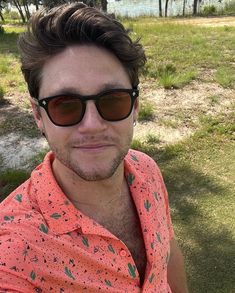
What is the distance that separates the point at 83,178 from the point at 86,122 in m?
0.19

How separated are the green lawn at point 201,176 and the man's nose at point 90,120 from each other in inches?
55.3

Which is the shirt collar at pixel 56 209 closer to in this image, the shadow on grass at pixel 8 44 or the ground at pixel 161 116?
the ground at pixel 161 116

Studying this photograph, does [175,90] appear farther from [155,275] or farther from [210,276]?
[155,275]

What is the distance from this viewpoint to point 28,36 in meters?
1.59

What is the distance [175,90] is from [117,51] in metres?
4.47

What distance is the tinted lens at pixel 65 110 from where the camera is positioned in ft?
4.72

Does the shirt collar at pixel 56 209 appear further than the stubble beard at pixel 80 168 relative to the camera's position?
No

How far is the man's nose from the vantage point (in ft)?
4.76

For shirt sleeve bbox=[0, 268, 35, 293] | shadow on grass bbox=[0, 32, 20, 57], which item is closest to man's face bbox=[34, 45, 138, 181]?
shirt sleeve bbox=[0, 268, 35, 293]

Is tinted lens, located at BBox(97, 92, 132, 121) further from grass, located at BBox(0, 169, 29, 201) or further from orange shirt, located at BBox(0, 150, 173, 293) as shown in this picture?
grass, located at BBox(0, 169, 29, 201)

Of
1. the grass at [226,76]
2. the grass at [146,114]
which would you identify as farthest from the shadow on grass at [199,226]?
the grass at [226,76]

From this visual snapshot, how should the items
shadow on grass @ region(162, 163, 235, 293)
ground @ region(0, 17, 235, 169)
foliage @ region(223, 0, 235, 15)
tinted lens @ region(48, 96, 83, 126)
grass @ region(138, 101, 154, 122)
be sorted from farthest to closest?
foliage @ region(223, 0, 235, 15) → grass @ region(138, 101, 154, 122) → ground @ region(0, 17, 235, 169) → shadow on grass @ region(162, 163, 235, 293) → tinted lens @ region(48, 96, 83, 126)

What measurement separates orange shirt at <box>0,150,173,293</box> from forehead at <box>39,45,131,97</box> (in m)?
0.31

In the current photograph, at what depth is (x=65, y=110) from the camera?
4.72 feet
